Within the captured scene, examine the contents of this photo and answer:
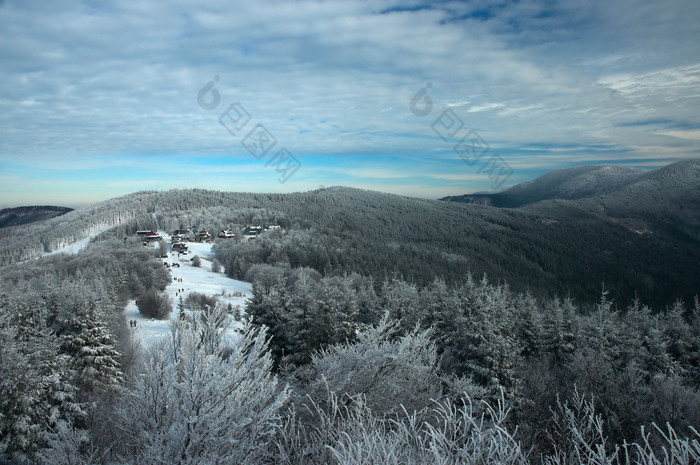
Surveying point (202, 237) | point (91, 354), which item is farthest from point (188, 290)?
point (202, 237)

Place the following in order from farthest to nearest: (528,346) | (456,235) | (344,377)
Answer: (456,235)
(528,346)
(344,377)

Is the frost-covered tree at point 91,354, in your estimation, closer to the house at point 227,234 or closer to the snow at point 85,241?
the house at point 227,234

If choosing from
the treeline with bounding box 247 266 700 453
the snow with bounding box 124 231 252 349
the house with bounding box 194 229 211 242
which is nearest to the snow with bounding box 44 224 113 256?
the house with bounding box 194 229 211 242

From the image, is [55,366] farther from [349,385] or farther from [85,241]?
[85,241]

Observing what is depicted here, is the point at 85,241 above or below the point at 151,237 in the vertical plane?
below

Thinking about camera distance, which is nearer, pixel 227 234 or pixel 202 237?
pixel 227 234

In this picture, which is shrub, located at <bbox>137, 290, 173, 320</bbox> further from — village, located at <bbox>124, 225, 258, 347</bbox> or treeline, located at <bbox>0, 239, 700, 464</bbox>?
treeline, located at <bbox>0, 239, 700, 464</bbox>
